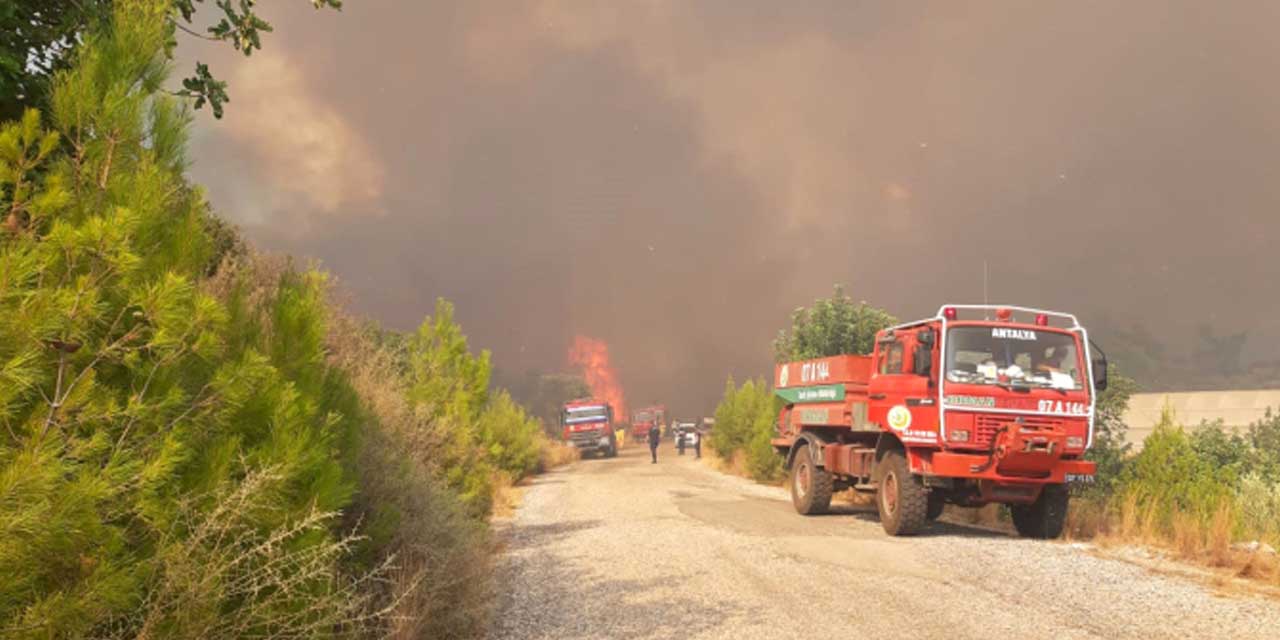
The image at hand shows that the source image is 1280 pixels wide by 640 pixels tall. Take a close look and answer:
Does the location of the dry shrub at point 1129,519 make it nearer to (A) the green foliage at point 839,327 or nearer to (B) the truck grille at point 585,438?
(A) the green foliage at point 839,327

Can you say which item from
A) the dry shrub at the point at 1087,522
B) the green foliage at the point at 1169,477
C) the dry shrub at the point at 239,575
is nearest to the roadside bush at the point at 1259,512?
the green foliage at the point at 1169,477

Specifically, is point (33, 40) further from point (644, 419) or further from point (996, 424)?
point (644, 419)

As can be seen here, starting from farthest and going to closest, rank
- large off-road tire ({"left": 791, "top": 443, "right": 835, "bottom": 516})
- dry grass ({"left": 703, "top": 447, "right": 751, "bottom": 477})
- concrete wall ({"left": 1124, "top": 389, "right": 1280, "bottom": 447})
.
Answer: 1. concrete wall ({"left": 1124, "top": 389, "right": 1280, "bottom": 447})
2. dry grass ({"left": 703, "top": 447, "right": 751, "bottom": 477})
3. large off-road tire ({"left": 791, "top": 443, "right": 835, "bottom": 516})

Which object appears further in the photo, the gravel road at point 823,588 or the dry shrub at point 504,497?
the dry shrub at point 504,497

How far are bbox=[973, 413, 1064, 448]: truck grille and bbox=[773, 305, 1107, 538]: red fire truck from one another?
0.01 metres

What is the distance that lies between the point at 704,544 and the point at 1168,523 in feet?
24.2

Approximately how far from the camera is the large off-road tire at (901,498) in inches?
451

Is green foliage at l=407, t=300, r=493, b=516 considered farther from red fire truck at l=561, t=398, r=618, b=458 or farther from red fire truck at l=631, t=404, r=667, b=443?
red fire truck at l=631, t=404, r=667, b=443

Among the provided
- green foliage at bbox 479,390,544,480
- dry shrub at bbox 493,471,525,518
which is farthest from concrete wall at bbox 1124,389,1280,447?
dry shrub at bbox 493,471,525,518


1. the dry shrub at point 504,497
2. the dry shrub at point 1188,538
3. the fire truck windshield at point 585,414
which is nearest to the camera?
the dry shrub at point 1188,538

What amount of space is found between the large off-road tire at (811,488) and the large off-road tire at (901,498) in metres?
2.04

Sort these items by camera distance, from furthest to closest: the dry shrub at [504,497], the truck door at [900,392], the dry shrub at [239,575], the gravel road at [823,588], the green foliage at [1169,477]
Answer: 1. the dry shrub at [504,497]
2. the green foliage at [1169,477]
3. the truck door at [900,392]
4. the gravel road at [823,588]
5. the dry shrub at [239,575]

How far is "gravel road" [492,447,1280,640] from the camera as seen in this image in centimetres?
647

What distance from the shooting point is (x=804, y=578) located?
27.4 ft
